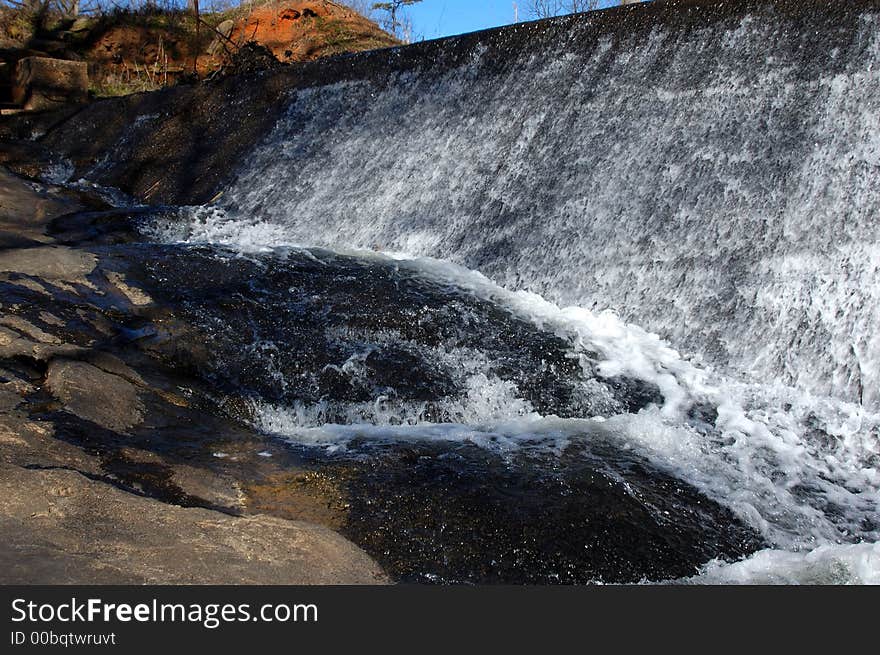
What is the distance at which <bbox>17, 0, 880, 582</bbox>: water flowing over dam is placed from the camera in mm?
2863

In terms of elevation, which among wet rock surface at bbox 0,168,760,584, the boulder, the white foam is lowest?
the white foam

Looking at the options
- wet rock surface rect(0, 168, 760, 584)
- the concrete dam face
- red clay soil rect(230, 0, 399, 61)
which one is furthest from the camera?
red clay soil rect(230, 0, 399, 61)

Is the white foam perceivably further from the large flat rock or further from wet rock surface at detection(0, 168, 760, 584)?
the large flat rock

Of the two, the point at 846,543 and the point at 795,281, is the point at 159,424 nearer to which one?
the point at 846,543

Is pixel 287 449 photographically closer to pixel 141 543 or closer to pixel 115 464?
pixel 115 464

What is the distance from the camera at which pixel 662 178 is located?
219 inches

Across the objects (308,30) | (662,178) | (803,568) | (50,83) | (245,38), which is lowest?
(803,568)

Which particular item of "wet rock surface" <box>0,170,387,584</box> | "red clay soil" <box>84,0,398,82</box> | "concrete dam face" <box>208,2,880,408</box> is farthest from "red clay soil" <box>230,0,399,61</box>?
"wet rock surface" <box>0,170,387,584</box>

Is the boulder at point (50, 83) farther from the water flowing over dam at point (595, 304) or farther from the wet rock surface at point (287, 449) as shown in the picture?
the wet rock surface at point (287, 449)

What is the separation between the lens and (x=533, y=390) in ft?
13.4

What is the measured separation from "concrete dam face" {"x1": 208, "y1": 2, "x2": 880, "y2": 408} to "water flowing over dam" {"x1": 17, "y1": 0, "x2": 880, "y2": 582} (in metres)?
0.02

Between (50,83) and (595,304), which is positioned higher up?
(50,83)

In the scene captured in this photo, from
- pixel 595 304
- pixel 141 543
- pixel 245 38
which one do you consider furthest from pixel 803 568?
pixel 245 38

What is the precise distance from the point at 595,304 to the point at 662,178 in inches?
41.3
